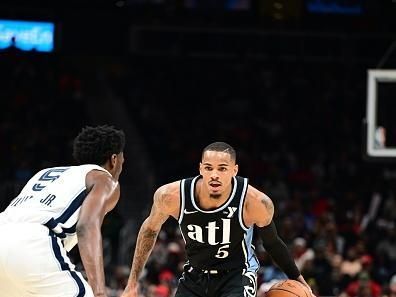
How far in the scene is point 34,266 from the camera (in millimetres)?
4078

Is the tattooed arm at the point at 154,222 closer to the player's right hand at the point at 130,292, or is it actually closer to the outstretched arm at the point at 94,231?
the player's right hand at the point at 130,292

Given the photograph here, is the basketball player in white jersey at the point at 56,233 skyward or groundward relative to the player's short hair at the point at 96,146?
groundward

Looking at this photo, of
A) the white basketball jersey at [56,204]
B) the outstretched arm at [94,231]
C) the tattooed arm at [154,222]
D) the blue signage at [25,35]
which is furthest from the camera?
the blue signage at [25,35]

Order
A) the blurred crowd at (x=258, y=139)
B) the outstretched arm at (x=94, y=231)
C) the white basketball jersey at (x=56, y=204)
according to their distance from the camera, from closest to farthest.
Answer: the outstretched arm at (x=94, y=231), the white basketball jersey at (x=56, y=204), the blurred crowd at (x=258, y=139)

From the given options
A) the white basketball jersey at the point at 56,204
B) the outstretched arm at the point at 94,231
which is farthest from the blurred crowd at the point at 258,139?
the outstretched arm at the point at 94,231

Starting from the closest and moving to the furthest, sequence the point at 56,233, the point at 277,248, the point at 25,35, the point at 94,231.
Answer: the point at 94,231, the point at 56,233, the point at 277,248, the point at 25,35

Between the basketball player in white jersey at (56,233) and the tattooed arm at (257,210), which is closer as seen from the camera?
the basketball player in white jersey at (56,233)

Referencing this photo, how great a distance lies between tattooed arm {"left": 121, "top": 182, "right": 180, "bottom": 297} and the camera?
5.55 meters

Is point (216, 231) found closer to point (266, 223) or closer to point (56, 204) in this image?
point (266, 223)

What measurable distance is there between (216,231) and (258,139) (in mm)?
12467

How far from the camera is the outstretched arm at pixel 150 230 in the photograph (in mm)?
5555

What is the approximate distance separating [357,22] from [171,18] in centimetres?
385

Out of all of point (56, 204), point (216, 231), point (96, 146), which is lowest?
point (216, 231)

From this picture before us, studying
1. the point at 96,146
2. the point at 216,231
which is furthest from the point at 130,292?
the point at 96,146
